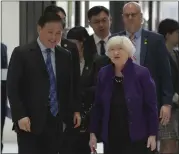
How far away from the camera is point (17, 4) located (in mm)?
6680

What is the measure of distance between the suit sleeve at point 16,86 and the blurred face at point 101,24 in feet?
4.35

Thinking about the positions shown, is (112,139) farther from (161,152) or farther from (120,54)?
(161,152)

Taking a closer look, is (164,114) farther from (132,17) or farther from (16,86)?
(16,86)

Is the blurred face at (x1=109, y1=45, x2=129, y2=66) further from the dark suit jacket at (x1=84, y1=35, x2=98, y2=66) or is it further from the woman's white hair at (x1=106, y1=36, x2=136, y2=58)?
the dark suit jacket at (x1=84, y1=35, x2=98, y2=66)

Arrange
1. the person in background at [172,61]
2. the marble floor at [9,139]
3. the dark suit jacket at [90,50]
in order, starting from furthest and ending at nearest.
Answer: the marble floor at [9,139] < the person in background at [172,61] < the dark suit jacket at [90,50]

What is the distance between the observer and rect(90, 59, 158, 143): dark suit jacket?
412 cm

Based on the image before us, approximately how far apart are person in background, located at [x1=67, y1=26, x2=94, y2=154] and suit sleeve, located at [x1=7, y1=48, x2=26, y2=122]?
0.70 metres


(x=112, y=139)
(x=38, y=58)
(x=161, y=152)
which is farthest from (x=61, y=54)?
(x=161, y=152)

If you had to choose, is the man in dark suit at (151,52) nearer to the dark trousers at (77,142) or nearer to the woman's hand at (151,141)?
the woman's hand at (151,141)

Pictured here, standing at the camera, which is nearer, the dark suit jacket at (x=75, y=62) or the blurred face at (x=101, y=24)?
the dark suit jacket at (x=75, y=62)

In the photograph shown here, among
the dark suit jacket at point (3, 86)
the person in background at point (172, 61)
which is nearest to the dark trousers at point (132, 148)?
the person in background at point (172, 61)

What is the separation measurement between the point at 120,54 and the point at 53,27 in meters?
0.57

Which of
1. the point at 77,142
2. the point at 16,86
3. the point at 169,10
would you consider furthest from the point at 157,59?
the point at 169,10

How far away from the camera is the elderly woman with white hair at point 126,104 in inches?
163
